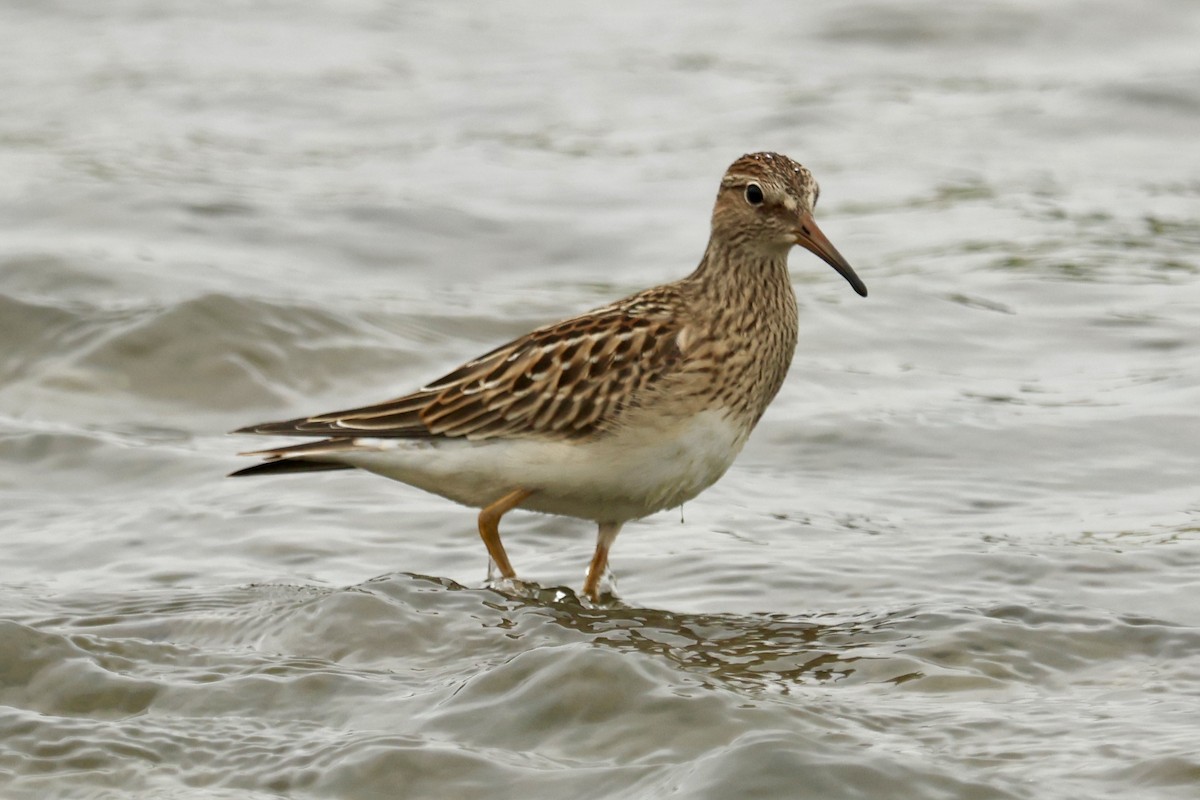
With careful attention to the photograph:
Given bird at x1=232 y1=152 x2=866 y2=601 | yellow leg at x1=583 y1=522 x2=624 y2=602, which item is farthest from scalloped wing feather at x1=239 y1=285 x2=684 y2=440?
yellow leg at x1=583 y1=522 x2=624 y2=602

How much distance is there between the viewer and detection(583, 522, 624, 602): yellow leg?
8.74 meters

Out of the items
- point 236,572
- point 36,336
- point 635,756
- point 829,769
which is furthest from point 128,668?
point 36,336

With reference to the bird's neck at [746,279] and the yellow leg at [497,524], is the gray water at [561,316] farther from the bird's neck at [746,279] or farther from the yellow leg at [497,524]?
the bird's neck at [746,279]

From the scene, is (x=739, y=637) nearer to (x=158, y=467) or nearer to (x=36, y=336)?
(x=158, y=467)

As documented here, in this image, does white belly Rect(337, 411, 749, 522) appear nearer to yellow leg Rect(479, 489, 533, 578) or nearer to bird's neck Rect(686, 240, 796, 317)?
yellow leg Rect(479, 489, 533, 578)

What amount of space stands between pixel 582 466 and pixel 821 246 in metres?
1.52

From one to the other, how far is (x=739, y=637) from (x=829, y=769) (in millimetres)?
1745

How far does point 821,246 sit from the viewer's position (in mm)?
8586

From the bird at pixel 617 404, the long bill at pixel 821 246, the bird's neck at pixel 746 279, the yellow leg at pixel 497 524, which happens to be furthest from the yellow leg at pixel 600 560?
the long bill at pixel 821 246

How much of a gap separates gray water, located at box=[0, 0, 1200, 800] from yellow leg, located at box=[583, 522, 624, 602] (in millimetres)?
164

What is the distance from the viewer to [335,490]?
35.1 ft

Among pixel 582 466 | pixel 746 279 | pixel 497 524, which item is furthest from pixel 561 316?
pixel 582 466

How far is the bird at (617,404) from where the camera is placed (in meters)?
8.26

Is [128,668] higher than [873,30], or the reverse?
[873,30]
